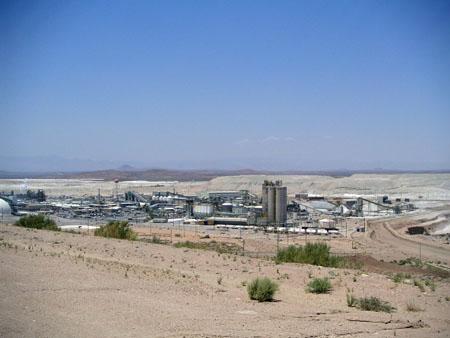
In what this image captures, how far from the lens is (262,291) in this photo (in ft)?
45.6

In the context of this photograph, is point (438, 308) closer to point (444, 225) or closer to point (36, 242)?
point (36, 242)

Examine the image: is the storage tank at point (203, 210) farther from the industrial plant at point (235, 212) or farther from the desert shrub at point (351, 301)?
the desert shrub at point (351, 301)

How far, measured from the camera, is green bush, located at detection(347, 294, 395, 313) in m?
13.2

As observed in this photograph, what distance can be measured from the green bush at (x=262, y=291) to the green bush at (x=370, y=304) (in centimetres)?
180

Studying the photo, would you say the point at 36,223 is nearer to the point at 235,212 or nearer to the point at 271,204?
the point at 271,204

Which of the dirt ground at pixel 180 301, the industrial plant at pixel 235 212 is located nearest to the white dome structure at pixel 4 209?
the industrial plant at pixel 235 212

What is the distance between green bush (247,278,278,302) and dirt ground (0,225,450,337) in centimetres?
25

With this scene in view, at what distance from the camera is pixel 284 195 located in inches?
2370

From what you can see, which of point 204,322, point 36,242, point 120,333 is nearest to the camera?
point 120,333

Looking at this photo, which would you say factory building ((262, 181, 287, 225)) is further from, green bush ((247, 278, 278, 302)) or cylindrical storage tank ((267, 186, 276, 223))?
green bush ((247, 278, 278, 302))

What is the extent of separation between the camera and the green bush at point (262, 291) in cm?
1390

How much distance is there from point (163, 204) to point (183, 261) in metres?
62.9

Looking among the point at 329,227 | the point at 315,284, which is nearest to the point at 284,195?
the point at 329,227

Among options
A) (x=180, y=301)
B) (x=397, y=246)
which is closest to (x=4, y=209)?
(x=397, y=246)
